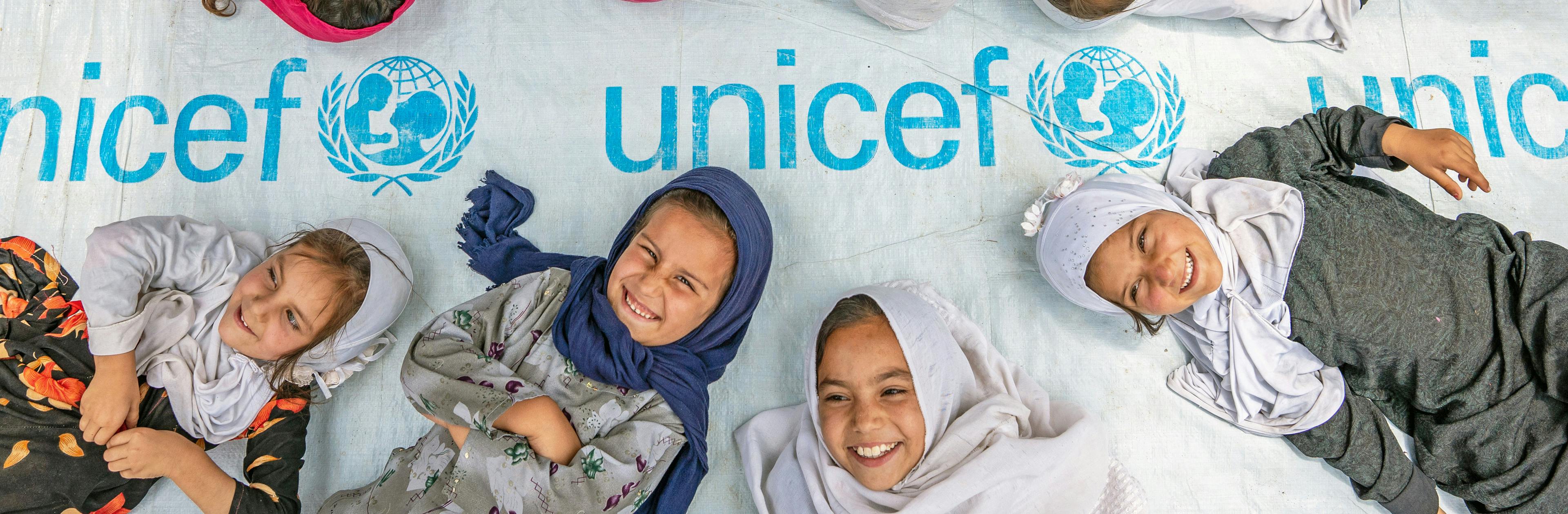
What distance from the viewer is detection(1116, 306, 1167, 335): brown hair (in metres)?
1.61

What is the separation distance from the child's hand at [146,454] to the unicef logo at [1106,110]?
176 centimetres

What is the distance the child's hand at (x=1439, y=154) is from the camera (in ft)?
4.97

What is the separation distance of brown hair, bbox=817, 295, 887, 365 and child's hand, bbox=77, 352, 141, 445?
1.21 meters

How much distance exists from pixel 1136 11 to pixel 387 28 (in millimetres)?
1625

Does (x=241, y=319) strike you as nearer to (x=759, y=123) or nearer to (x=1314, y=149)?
(x=759, y=123)

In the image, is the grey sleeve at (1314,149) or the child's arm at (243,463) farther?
the grey sleeve at (1314,149)

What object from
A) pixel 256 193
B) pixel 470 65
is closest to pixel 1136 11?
pixel 470 65

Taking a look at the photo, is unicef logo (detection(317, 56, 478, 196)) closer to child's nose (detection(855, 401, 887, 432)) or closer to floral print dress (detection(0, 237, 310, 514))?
floral print dress (detection(0, 237, 310, 514))

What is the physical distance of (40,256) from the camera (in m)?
1.53

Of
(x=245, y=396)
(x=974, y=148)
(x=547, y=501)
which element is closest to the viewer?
(x=547, y=501)

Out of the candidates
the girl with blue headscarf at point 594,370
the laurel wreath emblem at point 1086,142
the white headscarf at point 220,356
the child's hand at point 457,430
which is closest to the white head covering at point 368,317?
the white headscarf at point 220,356

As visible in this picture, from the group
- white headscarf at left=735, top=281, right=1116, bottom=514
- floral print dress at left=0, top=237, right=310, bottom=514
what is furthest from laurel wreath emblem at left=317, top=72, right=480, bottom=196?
white headscarf at left=735, top=281, right=1116, bottom=514

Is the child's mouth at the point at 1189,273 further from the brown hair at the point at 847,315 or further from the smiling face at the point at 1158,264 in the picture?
the brown hair at the point at 847,315

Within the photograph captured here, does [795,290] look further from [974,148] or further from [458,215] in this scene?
[458,215]
